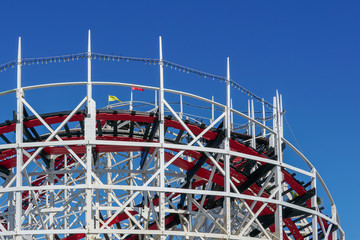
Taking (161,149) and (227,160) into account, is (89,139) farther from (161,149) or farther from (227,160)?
(227,160)

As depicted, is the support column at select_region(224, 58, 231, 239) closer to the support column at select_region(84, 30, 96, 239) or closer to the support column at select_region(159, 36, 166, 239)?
the support column at select_region(159, 36, 166, 239)

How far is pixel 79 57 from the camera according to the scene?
77.8ft

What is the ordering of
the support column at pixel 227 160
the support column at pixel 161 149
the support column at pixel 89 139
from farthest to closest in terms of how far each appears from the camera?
the support column at pixel 227 160 → the support column at pixel 161 149 → the support column at pixel 89 139

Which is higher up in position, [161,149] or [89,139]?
[89,139]

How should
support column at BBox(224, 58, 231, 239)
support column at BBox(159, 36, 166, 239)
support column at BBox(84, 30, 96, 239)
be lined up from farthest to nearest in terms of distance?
support column at BBox(224, 58, 231, 239) < support column at BBox(159, 36, 166, 239) < support column at BBox(84, 30, 96, 239)

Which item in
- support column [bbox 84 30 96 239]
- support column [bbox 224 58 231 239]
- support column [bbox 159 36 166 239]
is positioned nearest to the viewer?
support column [bbox 84 30 96 239]

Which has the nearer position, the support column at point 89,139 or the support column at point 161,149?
the support column at point 89,139

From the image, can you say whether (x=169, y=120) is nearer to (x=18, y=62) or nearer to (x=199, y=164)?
(x=199, y=164)

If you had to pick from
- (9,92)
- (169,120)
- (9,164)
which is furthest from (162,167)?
(9,164)

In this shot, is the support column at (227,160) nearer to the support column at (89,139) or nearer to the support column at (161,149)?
the support column at (161,149)

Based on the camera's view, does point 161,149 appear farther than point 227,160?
No

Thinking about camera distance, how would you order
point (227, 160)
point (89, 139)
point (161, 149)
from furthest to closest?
point (227, 160)
point (161, 149)
point (89, 139)

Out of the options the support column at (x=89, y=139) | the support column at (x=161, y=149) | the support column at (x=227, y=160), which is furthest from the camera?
the support column at (x=227, y=160)

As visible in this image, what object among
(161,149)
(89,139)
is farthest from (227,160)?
(89,139)
